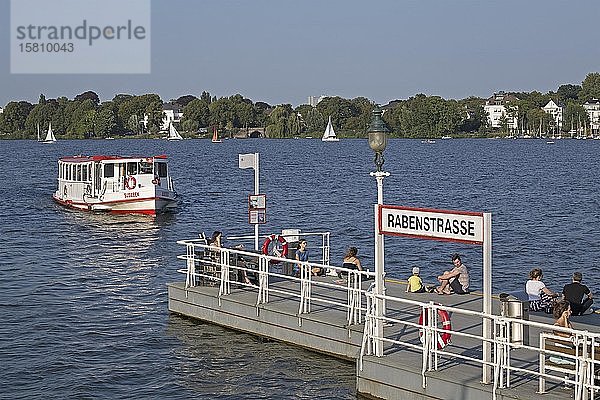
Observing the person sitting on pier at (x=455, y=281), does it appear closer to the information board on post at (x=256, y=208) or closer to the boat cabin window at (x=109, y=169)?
the information board on post at (x=256, y=208)

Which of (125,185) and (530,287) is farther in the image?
(125,185)

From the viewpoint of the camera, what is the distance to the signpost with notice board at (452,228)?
13.6 m

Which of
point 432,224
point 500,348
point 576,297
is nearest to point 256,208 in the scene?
point 576,297

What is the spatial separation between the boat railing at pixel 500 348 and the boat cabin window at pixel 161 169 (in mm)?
35622

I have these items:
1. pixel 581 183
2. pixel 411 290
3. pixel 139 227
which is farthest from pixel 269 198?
pixel 411 290

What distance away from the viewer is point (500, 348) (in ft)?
43.6

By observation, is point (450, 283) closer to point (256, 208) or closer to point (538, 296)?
point (538, 296)

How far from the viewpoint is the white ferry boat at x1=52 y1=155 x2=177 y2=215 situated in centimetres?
5025

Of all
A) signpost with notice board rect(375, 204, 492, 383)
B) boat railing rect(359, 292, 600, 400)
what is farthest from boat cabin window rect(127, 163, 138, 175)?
signpost with notice board rect(375, 204, 492, 383)

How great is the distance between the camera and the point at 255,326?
19500 mm

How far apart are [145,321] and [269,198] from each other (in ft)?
139

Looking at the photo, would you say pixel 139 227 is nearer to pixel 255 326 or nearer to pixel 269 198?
pixel 269 198

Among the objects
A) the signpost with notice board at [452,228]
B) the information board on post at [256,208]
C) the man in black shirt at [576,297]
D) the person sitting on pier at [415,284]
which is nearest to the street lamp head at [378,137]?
the signpost with notice board at [452,228]

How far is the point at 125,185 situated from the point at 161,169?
2.22 metres
